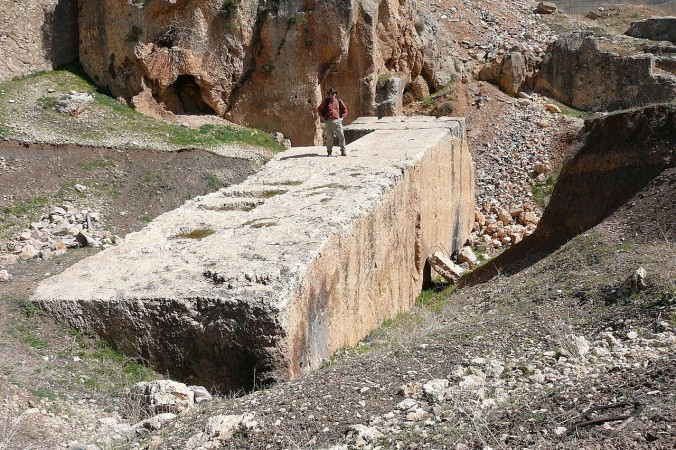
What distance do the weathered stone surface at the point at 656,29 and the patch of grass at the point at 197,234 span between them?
16981 mm

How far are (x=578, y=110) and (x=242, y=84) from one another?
7960 millimetres

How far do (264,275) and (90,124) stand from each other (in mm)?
11674

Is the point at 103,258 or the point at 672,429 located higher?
the point at 672,429

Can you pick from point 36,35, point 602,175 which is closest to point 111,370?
point 602,175

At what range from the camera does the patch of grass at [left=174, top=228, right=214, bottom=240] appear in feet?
26.6

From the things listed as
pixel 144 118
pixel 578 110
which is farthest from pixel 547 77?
pixel 144 118

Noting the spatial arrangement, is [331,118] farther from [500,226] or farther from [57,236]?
[57,236]

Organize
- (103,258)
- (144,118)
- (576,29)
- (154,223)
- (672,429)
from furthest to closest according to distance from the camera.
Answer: (576,29) → (144,118) → (154,223) → (103,258) → (672,429)

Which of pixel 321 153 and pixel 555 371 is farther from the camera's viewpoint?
pixel 321 153

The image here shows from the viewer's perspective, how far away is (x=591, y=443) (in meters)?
3.73

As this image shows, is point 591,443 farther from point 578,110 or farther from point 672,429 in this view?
point 578,110

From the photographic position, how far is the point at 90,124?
1698cm

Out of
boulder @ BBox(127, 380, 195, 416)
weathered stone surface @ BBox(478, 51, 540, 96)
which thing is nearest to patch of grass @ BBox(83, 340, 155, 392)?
boulder @ BBox(127, 380, 195, 416)

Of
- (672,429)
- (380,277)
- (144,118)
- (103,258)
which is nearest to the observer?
(672,429)
